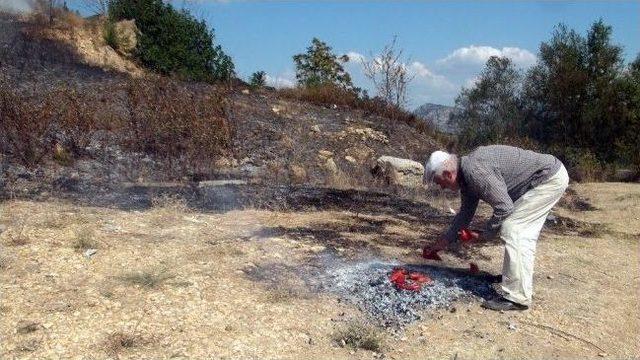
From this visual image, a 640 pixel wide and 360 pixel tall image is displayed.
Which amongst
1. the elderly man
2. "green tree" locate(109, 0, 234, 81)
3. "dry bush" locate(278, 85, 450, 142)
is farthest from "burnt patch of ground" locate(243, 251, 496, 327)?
"green tree" locate(109, 0, 234, 81)

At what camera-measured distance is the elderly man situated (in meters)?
4.22

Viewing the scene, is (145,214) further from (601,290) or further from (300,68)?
(300,68)

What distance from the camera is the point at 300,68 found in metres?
20.6

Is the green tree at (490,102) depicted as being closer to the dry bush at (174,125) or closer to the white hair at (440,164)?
the dry bush at (174,125)

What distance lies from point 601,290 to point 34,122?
22.3ft

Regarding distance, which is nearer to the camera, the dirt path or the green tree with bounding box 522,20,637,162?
the dirt path

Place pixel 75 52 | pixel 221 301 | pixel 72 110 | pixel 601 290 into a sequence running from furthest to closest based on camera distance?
pixel 75 52, pixel 72 110, pixel 601 290, pixel 221 301

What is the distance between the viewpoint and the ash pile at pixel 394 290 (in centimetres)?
434

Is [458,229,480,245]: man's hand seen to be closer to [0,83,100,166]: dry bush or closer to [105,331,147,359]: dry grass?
[105,331,147,359]: dry grass

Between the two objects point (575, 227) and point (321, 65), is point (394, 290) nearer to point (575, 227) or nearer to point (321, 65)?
point (575, 227)

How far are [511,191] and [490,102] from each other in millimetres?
17844

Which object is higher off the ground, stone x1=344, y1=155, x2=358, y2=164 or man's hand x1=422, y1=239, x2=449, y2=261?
stone x1=344, y1=155, x2=358, y2=164

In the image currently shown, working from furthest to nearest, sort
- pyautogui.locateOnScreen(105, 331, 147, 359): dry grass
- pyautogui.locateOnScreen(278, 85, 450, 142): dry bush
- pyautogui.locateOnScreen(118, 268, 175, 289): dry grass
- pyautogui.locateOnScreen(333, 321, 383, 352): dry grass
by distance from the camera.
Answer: pyautogui.locateOnScreen(278, 85, 450, 142): dry bush < pyautogui.locateOnScreen(118, 268, 175, 289): dry grass < pyautogui.locateOnScreen(333, 321, 383, 352): dry grass < pyautogui.locateOnScreen(105, 331, 147, 359): dry grass

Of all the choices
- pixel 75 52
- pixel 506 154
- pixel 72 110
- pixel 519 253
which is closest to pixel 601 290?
pixel 519 253
